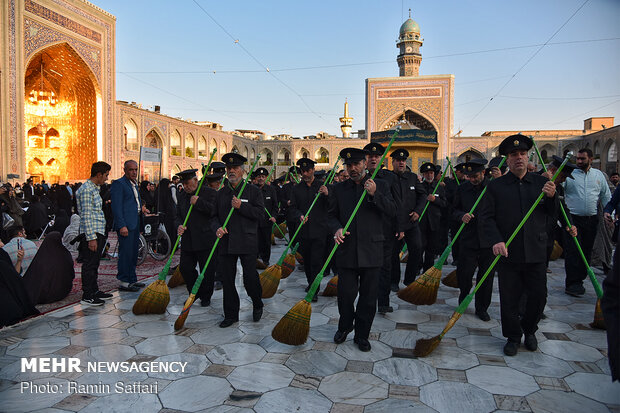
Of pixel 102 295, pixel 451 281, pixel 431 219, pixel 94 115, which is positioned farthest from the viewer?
pixel 94 115

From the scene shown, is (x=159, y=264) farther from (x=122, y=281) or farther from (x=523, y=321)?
(x=523, y=321)

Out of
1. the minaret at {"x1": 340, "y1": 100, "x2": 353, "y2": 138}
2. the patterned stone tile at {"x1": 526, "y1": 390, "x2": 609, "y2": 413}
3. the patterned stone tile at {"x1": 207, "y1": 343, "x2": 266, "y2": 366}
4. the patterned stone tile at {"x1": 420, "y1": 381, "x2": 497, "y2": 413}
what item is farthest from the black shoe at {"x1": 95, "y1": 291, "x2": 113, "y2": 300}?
the minaret at {"x1": 340, "y1": 100, "x2": 353, "y2": 138}

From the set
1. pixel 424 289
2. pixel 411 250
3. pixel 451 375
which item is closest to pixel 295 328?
pixel 451 375

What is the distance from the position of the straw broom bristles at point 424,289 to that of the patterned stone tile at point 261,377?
190 cm

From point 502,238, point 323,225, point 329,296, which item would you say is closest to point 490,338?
point 502,238

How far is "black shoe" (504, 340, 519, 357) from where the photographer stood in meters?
3.28

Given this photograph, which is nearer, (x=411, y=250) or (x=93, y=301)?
(x=93, y=301)

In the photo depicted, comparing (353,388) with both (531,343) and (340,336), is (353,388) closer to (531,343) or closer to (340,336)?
(340,336)

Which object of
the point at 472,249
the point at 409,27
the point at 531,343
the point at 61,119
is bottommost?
the point at 531,343

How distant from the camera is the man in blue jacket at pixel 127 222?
17.2 ft

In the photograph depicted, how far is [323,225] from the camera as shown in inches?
204

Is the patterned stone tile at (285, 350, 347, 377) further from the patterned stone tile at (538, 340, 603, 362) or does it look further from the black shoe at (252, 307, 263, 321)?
the patterned stone tile at (538, 340, 603, 362)

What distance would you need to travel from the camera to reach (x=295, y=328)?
3.45 meters

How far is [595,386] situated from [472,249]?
1784 mm
